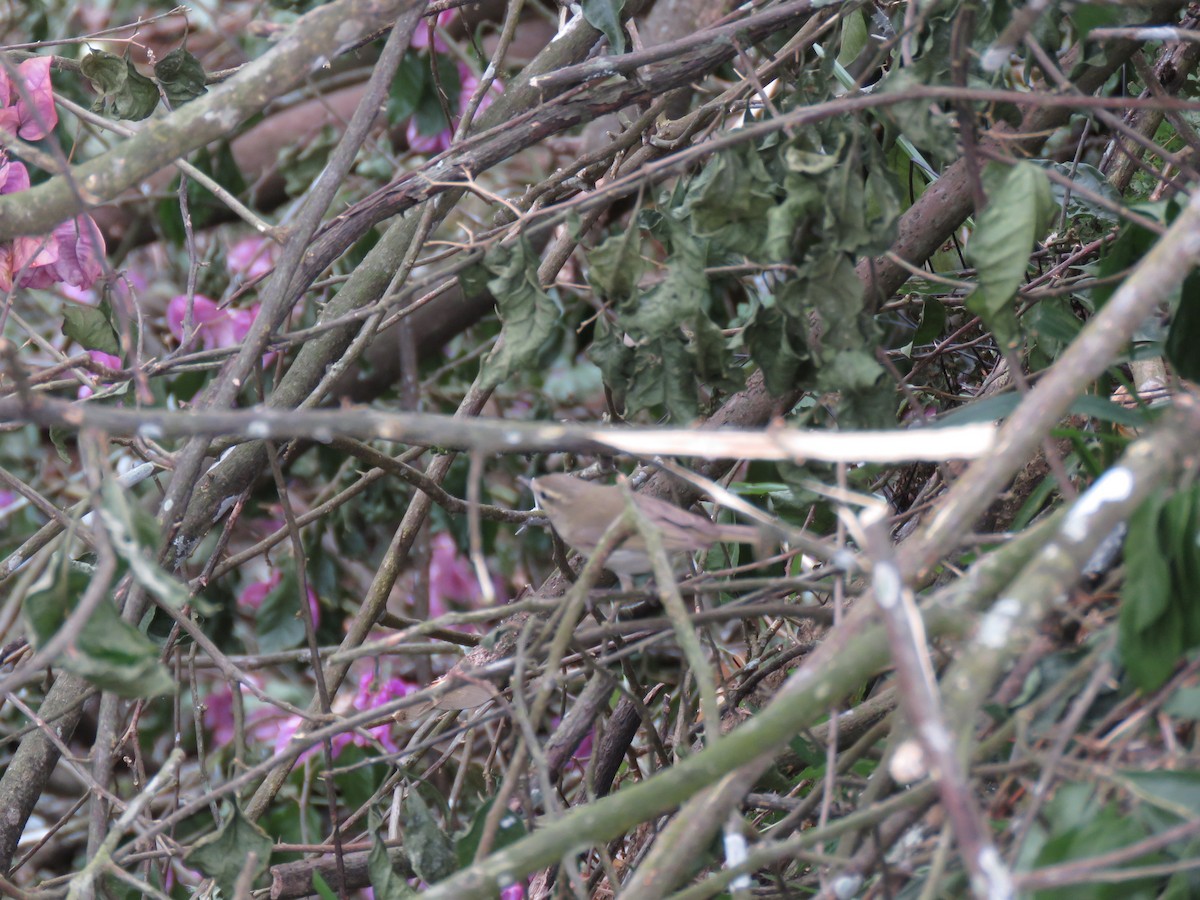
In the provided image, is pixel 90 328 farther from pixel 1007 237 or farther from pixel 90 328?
pixel 1007 237

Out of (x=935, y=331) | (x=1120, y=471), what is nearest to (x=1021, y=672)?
(x=1120, y=471)

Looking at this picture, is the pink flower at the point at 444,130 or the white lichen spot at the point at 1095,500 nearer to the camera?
the white lichen spot at the point at 1095,500

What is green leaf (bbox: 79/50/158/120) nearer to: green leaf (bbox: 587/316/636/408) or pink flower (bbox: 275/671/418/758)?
green leaf (bbox: 587/316/636/408)

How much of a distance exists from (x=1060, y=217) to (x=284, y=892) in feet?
3.38

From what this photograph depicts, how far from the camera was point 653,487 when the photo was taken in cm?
114

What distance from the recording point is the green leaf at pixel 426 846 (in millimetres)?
811

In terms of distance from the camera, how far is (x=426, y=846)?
81 centimetres

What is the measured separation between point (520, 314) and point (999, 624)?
444 mm

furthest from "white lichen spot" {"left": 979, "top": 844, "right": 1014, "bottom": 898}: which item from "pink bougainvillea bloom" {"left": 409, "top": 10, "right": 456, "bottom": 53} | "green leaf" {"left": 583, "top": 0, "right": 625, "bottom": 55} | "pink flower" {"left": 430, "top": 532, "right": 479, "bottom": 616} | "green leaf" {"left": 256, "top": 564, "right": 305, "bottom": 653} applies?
"pink flower" {"left": 430, "top": 532, "right": 479, "bottom": 616}

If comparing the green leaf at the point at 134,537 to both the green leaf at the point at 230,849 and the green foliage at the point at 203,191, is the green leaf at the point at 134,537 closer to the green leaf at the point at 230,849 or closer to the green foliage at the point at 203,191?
the green leaf at the point at 230,849

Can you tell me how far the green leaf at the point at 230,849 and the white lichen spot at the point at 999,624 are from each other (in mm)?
523

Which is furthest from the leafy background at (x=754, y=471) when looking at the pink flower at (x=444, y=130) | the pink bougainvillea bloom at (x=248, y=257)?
the pink bougainvillea bloom at (x=248, y=257)

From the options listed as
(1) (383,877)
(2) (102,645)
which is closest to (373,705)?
(1) (383,877)

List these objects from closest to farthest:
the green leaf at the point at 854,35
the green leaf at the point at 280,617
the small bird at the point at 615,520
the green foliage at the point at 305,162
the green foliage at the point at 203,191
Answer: the small bird at the point at 615,520 → the green leaf at the point at 854,35 → the green leaf at the point at 280,617 → the green foliage at the point at 203,191 → the green foliage at the point at 305,162
